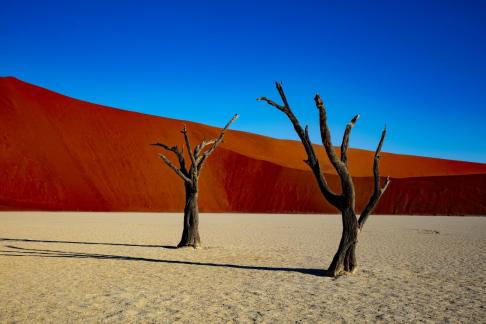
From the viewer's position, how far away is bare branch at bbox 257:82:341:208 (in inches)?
438

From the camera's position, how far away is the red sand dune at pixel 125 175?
50.5 metres

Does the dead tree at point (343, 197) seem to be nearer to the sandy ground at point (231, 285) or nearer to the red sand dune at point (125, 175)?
the sandy ground at point (231, 285)

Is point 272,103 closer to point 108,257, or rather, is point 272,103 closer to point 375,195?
point 375,195

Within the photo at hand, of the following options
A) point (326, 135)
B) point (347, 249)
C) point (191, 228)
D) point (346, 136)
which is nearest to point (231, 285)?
point (347, 249)

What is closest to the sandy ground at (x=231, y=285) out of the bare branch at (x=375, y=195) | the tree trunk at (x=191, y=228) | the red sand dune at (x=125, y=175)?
the tree trunk at (x=191, y=228)

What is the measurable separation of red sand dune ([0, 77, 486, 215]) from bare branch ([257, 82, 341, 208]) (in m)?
42.2

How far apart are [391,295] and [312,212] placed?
54.2m

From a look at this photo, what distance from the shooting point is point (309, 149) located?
1121 centimetres

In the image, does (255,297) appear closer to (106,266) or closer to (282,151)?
(106,266)

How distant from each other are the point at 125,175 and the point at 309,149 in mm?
50694

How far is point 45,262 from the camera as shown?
41.2ft

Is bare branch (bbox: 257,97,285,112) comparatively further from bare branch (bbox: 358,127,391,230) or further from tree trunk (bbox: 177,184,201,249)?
tree trunk (bbox: 177,184,201,249)

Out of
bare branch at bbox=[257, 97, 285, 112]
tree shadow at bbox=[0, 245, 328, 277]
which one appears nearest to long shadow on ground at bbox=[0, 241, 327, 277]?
tree shadow at bbox=[0, 245, 328, 277]

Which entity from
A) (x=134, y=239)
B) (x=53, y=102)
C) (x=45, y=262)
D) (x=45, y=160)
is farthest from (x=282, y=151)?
(x=45, y=262)
